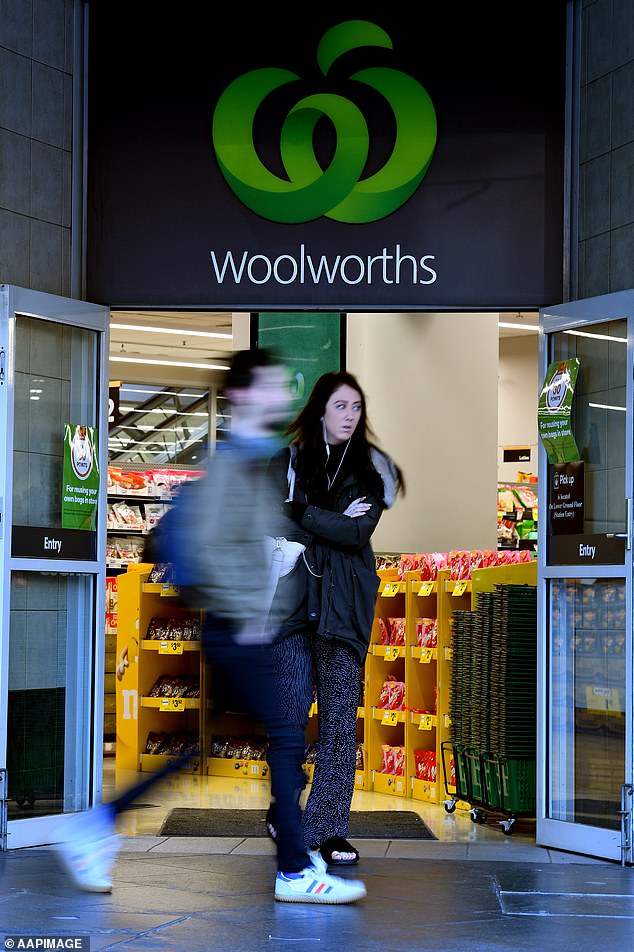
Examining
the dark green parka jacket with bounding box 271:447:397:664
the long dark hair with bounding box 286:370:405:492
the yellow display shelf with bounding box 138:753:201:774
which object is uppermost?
the long dark hair with bounding box 286:370:405:492

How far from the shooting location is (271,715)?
4055 mm

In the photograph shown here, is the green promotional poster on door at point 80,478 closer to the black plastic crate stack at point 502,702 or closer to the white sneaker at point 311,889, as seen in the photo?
the black plastic crate stack at point 502,702

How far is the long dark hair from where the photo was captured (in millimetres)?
5105

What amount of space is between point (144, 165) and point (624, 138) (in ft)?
7.01

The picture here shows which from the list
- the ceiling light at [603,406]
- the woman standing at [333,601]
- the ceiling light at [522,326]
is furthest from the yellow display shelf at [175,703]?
the ceiling light at [522,326]

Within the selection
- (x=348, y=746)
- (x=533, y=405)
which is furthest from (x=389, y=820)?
(x=533, y=405)

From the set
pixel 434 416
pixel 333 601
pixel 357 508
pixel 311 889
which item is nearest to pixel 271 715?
pixel 311 889

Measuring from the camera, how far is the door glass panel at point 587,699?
552 cm

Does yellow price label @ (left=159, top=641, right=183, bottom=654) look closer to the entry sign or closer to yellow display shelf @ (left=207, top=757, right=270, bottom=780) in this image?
yellow display shelf @ (left=207, top=757, right=270, bottom=780)

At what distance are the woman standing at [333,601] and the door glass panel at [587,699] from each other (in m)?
1.10

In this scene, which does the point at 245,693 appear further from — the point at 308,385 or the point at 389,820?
the point at 308,385

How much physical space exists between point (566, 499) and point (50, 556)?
7.26 ft

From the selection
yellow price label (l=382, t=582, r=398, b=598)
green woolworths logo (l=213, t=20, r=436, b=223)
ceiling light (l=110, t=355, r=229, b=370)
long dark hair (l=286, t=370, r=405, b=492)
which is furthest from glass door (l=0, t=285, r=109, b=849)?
ceiling light (l=110, t=355, r=229, b=370)

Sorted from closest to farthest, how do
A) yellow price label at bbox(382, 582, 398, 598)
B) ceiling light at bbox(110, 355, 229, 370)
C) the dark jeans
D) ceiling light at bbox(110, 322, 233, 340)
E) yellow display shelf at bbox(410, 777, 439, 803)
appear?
the dark jeans → yellow display shelf at bbox(410, 777, 439, 803) → yellow price label at bbox(382, 582, 398, 598) → ceiling light at bbox(110, 322, 233, 340) → ceiling light at bbox(110, 355, 229, 370)
